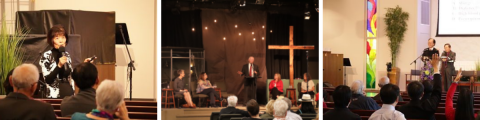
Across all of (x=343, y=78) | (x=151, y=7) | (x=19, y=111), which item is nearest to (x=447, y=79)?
(x=343, y=78)

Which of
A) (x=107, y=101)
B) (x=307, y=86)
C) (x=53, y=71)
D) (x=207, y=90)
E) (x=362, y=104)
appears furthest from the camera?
(x=307, y=86)

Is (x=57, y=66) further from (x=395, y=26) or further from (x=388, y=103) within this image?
(x=395, y=26)

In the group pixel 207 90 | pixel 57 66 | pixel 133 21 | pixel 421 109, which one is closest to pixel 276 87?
pixel 207 90

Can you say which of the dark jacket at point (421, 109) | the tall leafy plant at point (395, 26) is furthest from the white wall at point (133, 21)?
the dark jacket at point (421, 109)

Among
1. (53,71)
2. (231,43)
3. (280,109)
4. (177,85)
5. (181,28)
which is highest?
(181,28)

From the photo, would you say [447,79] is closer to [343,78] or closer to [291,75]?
[343,78]

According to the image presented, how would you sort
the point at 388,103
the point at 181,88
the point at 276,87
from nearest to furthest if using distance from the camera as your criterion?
the point at 388,103 → the point at 181,88 → the point at 276,87

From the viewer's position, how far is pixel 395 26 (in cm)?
1145

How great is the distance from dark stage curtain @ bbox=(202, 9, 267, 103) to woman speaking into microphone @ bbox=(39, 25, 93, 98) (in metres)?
8.61

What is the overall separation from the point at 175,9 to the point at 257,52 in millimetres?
2591

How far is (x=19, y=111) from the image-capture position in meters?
2.40

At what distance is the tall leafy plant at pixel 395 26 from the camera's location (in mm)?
11438

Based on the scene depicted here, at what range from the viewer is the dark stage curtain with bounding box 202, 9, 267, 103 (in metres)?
14.0

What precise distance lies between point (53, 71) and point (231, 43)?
1009cm
